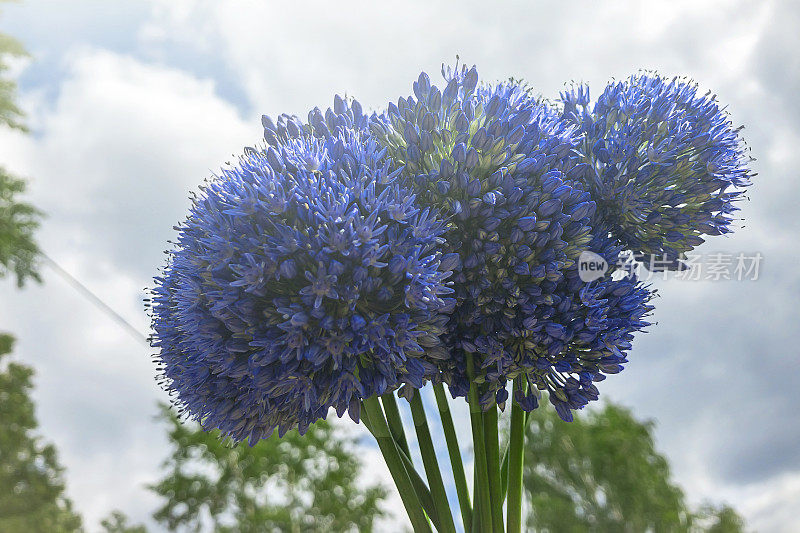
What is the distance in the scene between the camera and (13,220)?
9.12 metres

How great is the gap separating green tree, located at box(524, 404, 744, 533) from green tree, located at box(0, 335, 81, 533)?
7.98m

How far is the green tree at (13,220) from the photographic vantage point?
8.97 m

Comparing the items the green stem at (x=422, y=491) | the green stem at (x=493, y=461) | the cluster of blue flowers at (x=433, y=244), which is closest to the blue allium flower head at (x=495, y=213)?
the cluster of blue flowers at (x=433, y=244)

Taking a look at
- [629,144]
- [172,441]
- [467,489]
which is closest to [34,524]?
[172,441]

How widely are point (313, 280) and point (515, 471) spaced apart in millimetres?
832

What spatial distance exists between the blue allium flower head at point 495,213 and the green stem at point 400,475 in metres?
0.21

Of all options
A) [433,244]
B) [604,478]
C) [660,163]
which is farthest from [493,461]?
[604,478]

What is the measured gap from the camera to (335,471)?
10742mm

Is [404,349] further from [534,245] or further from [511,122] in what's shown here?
[511,122]

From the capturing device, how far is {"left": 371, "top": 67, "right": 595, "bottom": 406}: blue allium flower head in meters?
1.54

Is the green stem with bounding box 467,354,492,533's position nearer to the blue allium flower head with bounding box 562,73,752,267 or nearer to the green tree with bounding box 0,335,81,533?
the blue allium flower head with bounding box 562,73,752,267

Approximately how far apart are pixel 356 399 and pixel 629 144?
0.94m

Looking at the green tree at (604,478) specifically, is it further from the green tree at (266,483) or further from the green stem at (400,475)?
the green stem at (400,475)

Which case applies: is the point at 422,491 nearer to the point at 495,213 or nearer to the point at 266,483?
the point at 495,213
